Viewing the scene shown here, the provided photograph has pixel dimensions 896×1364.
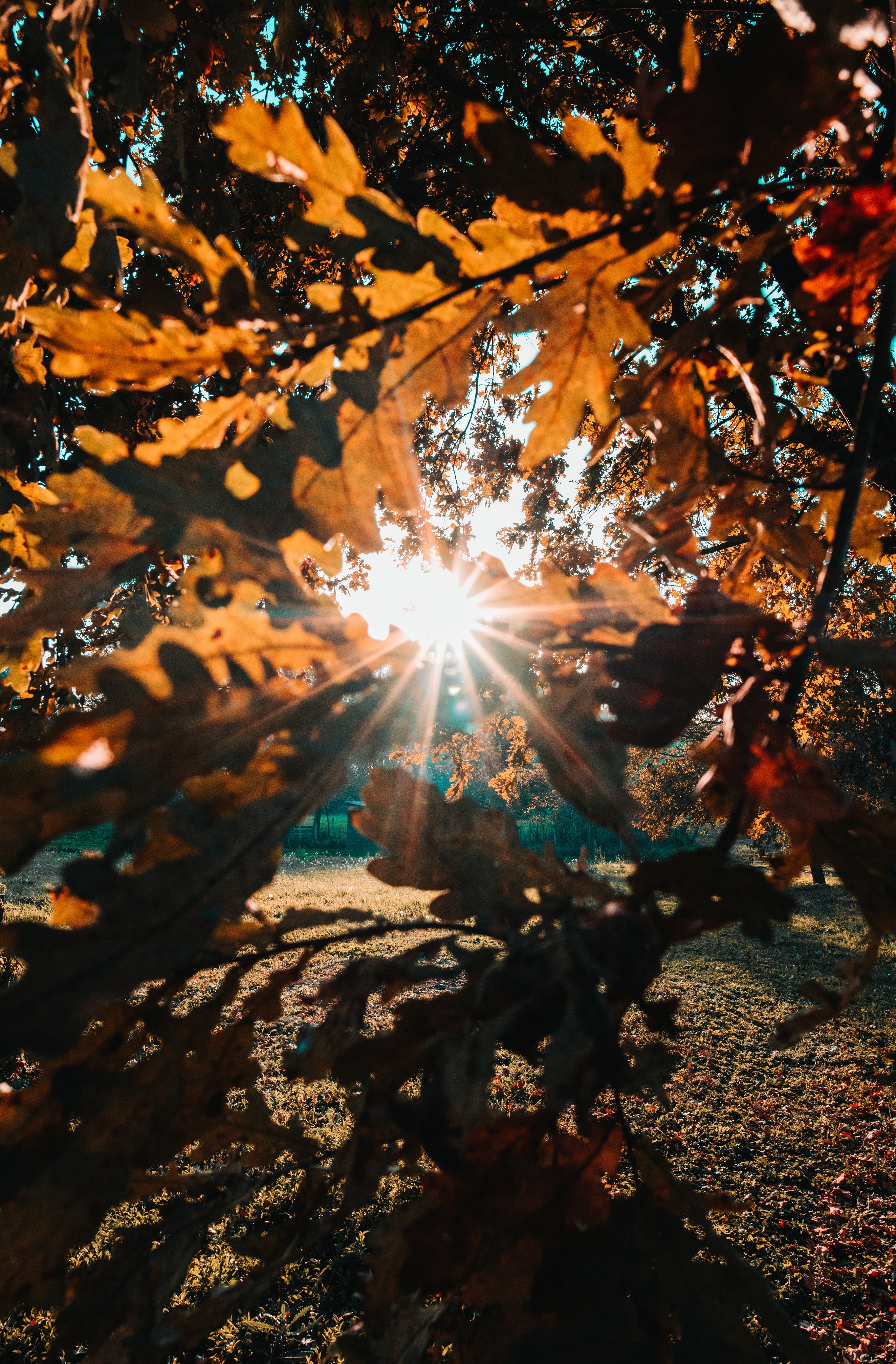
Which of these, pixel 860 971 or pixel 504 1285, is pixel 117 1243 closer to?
pixel 504 1285

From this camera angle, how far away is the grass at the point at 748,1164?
12.3ft

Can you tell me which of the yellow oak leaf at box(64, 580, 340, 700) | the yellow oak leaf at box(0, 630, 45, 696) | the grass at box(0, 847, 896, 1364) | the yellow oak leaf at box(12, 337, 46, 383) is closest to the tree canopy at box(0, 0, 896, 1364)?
the yellow oak leaf at box(64, 580, 340, 700)

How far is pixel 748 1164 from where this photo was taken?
5668mm

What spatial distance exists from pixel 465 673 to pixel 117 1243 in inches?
46.2

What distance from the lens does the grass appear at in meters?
3.76

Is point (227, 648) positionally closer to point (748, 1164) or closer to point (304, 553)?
point (304, 553)

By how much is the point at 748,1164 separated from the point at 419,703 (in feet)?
23.3

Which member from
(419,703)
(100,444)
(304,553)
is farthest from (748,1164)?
(100,444)

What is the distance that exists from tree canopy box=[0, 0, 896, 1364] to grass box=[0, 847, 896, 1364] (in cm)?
21

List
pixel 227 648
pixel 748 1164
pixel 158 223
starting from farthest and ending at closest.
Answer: pixel 748 1164 < pixel 158 223 < pixel 227 648

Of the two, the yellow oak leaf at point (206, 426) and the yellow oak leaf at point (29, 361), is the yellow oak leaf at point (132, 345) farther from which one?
the yellow oak leaf at point (29, 361)

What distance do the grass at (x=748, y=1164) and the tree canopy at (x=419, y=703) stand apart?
21 cm

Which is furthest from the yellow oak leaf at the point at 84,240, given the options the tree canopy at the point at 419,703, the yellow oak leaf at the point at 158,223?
the yellow oak leaf at the point at 158,223

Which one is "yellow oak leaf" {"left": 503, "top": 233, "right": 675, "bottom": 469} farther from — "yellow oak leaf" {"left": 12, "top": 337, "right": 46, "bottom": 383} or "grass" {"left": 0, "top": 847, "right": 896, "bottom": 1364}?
"yellow oak leaf" {"left": 12, "top": 337, "right": 46, "bottom": 383}
